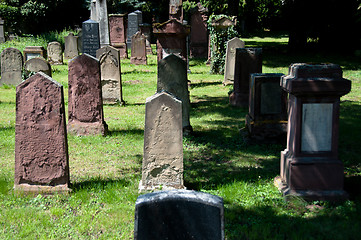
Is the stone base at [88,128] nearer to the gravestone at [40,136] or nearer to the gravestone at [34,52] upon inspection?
the gravestone at [40,136]

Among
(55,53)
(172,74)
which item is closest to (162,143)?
(172,74)

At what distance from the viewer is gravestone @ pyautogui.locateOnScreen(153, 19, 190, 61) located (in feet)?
40.2

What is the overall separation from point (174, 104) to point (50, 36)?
26.0 m

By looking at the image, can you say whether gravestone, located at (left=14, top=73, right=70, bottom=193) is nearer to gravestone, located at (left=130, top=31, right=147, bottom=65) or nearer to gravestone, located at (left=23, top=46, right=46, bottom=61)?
gravestone, located at (left=23, top=46, right=46, bottom=61)

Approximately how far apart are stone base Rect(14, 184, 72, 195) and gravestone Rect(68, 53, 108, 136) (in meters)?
3.27

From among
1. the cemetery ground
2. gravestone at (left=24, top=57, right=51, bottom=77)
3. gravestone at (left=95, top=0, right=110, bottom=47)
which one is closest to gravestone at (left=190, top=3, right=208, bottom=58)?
gravestone at (left=95, top=0, right=110, bottom=47)

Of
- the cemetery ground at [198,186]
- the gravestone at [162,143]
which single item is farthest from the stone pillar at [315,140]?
the gravestone at [162,143]

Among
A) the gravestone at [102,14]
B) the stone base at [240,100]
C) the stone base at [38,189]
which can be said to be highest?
the gravestone at [102,14]

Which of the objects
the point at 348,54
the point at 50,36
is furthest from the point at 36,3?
the point at 348,54

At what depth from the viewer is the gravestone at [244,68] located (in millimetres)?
11656

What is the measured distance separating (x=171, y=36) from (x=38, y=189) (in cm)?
794

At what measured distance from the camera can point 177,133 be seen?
5.60 meters

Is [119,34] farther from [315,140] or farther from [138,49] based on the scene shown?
[315,140]

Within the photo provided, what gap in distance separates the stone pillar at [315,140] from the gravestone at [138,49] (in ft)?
53.5
